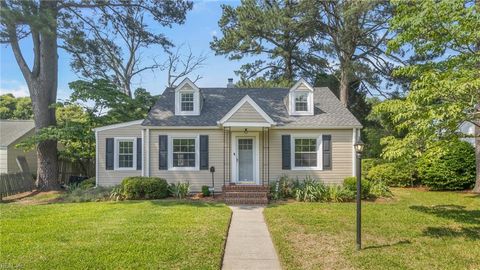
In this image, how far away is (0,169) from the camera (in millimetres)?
17250

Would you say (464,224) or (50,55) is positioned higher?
(50,55)

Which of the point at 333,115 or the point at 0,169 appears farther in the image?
the point at 0,169

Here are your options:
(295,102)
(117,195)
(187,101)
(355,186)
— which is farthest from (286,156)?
(117,195)

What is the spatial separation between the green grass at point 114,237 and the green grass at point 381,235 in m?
1.57

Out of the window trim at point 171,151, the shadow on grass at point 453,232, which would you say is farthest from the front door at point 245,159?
the shadow on grass at point 453,232

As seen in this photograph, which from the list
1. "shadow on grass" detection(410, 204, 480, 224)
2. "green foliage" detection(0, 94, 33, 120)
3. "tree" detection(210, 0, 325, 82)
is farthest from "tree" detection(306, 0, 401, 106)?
"green foliage" detection(0, 94, 33, 120)

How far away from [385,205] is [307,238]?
16.8 ft

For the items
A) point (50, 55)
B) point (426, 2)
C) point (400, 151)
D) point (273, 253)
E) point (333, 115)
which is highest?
point (50, 55)

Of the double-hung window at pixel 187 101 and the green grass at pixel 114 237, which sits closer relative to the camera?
the green grass at pixel 114 237

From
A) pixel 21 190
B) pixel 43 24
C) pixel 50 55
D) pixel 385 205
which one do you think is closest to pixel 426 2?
pixel 385 205

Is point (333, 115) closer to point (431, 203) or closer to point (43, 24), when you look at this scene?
point (431, 203)

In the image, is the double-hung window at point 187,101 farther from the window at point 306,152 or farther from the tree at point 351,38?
the tree at point 351,38

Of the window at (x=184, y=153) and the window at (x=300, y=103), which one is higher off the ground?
the window at (x=300, y=103)

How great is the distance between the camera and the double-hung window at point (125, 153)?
46.1ft
